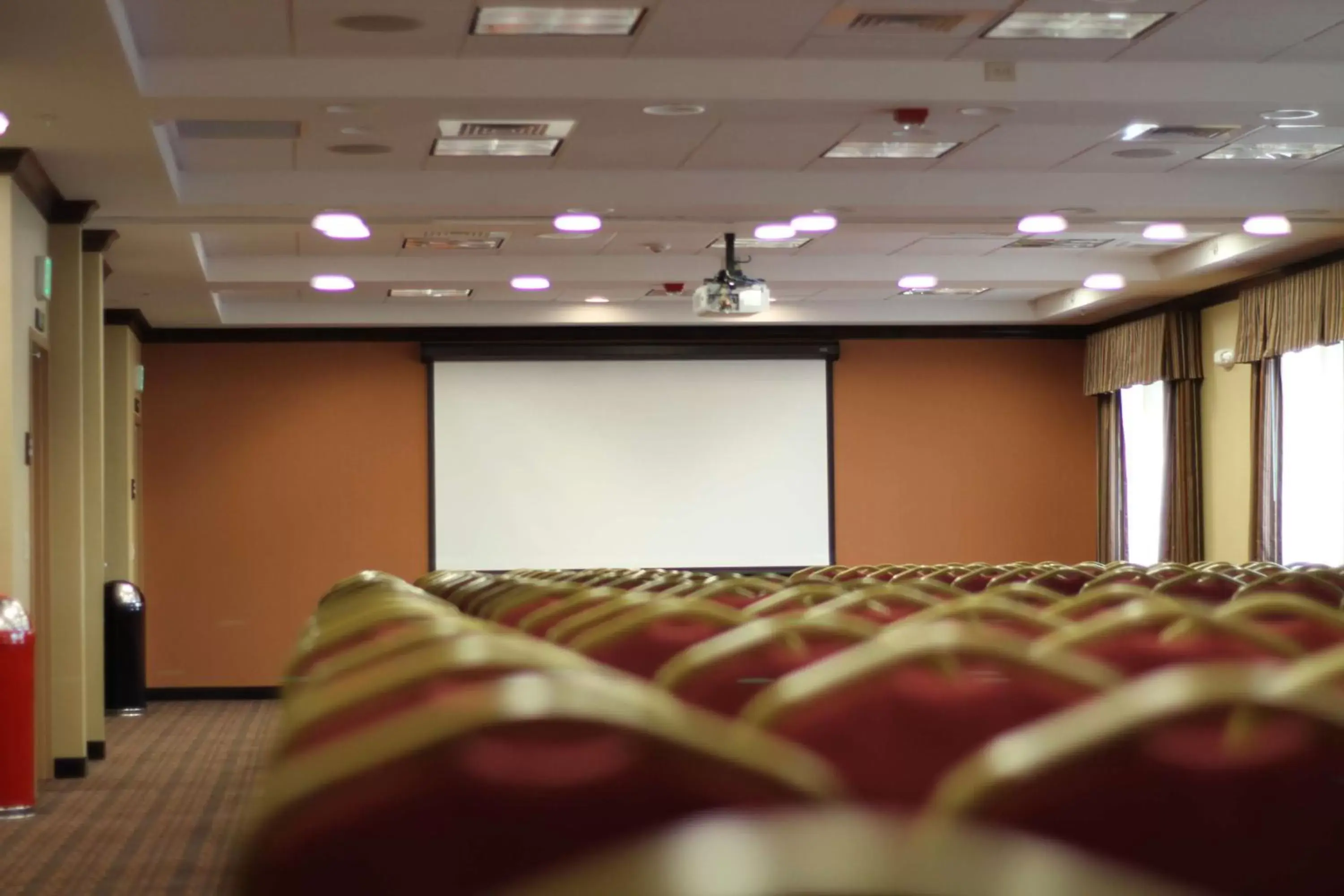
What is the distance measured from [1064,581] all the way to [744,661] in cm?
337

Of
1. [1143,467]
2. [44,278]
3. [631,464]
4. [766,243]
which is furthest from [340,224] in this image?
[1143,467]

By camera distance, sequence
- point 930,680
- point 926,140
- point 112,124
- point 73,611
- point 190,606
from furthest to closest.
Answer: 1. point 190,606
2. point 73,611
3. point 926,140
4. point 112,124
5. point 930,680

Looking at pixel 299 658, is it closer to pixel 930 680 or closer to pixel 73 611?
pixel 930 680

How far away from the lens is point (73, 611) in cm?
909

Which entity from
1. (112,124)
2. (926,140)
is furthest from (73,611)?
(926,140)

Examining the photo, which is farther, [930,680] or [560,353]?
[560,353]

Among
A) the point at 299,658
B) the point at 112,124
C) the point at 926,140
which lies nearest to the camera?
the point at 299,658

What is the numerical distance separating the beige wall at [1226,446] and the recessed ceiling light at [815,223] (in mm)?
4430

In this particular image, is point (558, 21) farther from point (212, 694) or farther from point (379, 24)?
point (212, 694)

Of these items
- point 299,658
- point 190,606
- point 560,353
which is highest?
point 560,353

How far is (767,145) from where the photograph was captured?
28.3 ft

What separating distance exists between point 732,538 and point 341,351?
3.97 m

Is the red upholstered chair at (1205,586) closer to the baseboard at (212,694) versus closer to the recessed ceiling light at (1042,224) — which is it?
the recessed ceiling light at (1042,224)

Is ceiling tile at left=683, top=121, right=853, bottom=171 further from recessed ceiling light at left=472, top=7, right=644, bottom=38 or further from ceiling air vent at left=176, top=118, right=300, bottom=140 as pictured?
ceiling air vent at left=176, top=118, right=300, bottom=140
